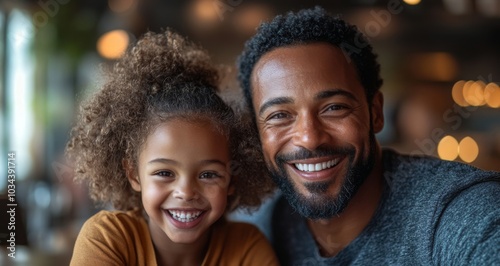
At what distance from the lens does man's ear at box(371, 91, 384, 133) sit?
1746 mm

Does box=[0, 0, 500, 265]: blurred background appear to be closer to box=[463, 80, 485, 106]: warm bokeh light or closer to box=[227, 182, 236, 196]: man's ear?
box=[463, 80, 485, 106]: warm bokeh light

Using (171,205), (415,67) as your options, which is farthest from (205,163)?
(415,67)

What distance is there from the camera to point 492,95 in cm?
→ 639

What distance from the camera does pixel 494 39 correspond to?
641 cm

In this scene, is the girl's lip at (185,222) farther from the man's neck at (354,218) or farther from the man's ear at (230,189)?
Answer: the man's neck at (354,218)

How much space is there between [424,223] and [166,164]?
663mm

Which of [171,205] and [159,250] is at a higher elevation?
[171,205]

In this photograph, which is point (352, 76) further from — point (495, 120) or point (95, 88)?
point (495, 120)

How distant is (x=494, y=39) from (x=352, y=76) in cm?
540

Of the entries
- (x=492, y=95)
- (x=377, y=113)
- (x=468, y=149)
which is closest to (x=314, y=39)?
(x=377, y=113)

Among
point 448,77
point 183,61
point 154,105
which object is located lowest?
point 154,105

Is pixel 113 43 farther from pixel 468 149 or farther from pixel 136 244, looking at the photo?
pixel 136 244

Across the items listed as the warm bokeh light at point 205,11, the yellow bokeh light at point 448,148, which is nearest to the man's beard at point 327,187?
the yellow bokeh light at point 448,148

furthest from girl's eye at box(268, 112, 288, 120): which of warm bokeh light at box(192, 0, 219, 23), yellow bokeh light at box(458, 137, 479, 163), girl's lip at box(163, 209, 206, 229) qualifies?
warm bokeh light at box(192, 0, 219, 23)
